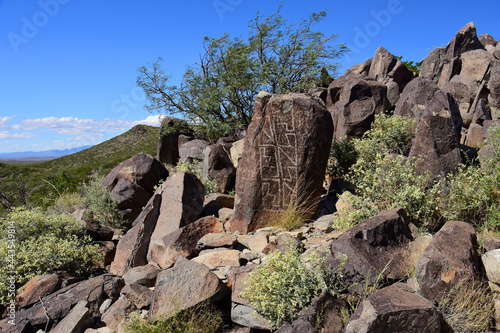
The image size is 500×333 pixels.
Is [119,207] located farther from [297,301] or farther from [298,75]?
[298,75]

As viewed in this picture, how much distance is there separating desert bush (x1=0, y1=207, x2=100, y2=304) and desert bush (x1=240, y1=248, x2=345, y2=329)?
4.07 m

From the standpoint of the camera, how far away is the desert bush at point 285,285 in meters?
4.52

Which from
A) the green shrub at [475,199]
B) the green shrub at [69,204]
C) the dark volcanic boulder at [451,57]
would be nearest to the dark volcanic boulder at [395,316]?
the green shrub at [475,199]

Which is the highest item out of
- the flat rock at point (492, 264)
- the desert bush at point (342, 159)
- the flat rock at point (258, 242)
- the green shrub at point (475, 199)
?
the desert bush at point (342, 159)

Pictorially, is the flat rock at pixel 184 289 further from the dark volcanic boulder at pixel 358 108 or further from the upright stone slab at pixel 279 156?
the dark volcanic boulder at pixel 358 108

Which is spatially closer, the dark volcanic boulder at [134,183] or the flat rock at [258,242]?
the flat rock at [258,242]

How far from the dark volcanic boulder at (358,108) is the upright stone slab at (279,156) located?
16.0 ft

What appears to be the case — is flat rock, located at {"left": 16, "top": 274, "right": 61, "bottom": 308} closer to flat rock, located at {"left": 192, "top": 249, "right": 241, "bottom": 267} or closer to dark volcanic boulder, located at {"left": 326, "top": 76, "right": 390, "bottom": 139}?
flat rock, located at {"left": 192, "top": 249, "right": 241, "bottom": 267}

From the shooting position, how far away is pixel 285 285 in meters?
4.71

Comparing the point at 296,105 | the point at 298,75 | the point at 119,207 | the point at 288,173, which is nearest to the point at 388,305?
the point at 288,173

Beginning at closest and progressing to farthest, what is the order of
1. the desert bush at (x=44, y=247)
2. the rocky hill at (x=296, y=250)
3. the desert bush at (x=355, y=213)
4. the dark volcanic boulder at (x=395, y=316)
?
the dark volcanic boulder at (x=395, y=316)
the rocky hill at (x=296, y=250)
the desert bush at (x=355, y=213)
the desert bush at (x=44, y=247)

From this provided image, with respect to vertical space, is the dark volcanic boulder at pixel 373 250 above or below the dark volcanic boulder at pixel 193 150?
below

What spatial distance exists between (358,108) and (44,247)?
10.0 m

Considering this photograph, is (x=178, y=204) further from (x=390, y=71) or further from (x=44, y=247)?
(x=390, y=71)
